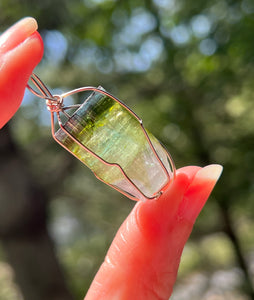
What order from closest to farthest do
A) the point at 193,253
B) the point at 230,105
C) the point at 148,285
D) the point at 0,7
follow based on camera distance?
the point at 148,285
the point at 0,7
the point at 230,105
the point at 193,253

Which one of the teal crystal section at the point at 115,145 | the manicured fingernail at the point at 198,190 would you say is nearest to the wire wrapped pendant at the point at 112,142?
the teal crystal section at the point at 115,145

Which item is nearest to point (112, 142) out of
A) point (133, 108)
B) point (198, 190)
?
point (198, 190)

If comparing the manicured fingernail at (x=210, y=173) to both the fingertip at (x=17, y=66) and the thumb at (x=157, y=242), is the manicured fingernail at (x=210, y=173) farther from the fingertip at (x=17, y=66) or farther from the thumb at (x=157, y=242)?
the fingertip at (x=17, y=66)

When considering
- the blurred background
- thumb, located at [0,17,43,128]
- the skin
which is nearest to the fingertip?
thumb, located at [0,17,43,128]

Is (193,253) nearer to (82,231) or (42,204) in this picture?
(82,231)

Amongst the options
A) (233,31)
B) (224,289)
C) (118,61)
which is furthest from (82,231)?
→ (233,31)

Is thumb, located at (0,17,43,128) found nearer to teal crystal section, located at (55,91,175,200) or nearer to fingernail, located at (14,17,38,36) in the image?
fingernail, located at (14,17,38,36)
